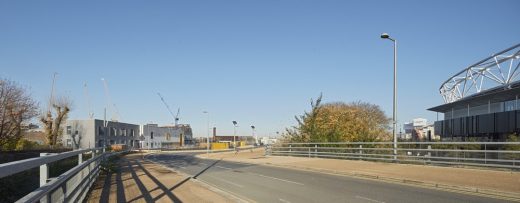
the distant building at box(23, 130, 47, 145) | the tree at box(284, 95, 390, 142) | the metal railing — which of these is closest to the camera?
the metal railing

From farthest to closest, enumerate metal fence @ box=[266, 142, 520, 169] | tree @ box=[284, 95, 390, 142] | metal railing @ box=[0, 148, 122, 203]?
1. tree @ box=[284, 95, 390, 142]
2. metal fence @ box=[266, 142, 520, 169]
3. metal railing @ box=[0, 148, 122, 203]

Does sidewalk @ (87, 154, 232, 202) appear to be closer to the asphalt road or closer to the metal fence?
the asphalt road

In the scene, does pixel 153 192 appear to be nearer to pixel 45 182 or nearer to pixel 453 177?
pixel 45 182

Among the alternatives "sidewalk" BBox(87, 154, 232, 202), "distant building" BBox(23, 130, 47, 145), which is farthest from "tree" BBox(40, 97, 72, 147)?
"sidewalk" BBox(87, 154, 232, 202)

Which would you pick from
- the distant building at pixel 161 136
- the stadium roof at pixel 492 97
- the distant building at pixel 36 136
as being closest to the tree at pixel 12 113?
the distant building at pixel 36 136

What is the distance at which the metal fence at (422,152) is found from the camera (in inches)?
778

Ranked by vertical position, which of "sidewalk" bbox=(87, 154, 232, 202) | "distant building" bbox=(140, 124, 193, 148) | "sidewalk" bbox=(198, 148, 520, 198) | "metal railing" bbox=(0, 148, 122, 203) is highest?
"metal railing" bbox=(0, 148, 122, 203)

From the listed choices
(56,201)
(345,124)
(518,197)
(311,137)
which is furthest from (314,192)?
(311,137)

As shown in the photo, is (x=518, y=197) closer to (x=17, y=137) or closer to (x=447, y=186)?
(x=447, y=186)

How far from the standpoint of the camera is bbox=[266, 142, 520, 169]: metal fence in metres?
19.8

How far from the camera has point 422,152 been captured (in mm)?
27234

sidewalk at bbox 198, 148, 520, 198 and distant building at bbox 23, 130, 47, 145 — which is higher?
sidewalk at bbox 198, 148, 520, 198

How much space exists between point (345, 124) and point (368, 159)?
9.11 m

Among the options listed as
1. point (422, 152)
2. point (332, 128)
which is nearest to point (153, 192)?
point (422, 152)
